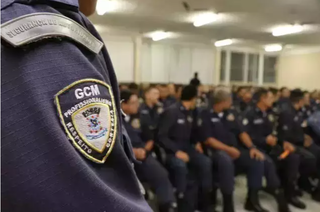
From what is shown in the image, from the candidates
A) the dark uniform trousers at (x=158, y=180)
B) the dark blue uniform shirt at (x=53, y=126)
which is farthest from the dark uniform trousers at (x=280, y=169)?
the dark blue uniform shirt at (x=53, y=126)

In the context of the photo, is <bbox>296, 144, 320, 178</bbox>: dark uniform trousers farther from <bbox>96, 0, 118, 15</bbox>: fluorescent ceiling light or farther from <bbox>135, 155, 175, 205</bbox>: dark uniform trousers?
<bbox>96, 0, 118, 15</bbox>: fluorescent ceiling light

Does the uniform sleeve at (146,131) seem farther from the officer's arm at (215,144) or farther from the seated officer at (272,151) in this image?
the seated officer at (272,151)

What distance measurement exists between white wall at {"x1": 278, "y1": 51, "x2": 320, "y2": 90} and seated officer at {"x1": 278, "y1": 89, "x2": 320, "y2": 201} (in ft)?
31.6

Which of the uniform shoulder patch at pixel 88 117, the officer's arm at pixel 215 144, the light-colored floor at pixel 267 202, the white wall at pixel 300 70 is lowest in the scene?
the light-colored floor at pixel 267 202

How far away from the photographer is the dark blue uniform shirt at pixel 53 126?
357mm

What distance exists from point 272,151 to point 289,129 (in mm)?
399

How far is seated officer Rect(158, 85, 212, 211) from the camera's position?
9.71 ft

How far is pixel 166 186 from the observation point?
8.94 ft

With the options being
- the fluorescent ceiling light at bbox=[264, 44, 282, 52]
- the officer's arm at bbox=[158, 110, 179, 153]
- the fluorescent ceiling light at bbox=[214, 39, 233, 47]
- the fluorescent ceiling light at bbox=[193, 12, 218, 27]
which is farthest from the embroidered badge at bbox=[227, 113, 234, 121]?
the fluorescent ceiling light at bbox=[264, 44, 282, 52]

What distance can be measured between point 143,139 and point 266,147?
1.64 meters

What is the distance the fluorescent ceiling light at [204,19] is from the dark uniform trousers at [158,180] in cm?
466

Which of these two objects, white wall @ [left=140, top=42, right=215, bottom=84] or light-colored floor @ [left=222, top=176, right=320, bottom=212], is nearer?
light-colored floor @ [left=222, top=176, right=320, bottom=212]

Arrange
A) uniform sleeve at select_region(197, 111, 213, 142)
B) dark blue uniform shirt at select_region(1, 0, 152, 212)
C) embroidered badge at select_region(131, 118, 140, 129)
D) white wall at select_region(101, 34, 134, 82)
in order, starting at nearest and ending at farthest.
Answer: dark blue uniform shirt at select_region(1, 0, 152, 212) < embroidered badge at select_region(131, 118, 140, 129) < uniform sleeve at select_region(197, 111, 213, 142) < white wall at select_region(101, 34, 134, 82)

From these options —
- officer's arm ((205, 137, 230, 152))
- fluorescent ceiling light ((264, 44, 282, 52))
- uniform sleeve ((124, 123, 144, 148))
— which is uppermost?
fluorescent ceiling light ((264, 44, 282, 52))
